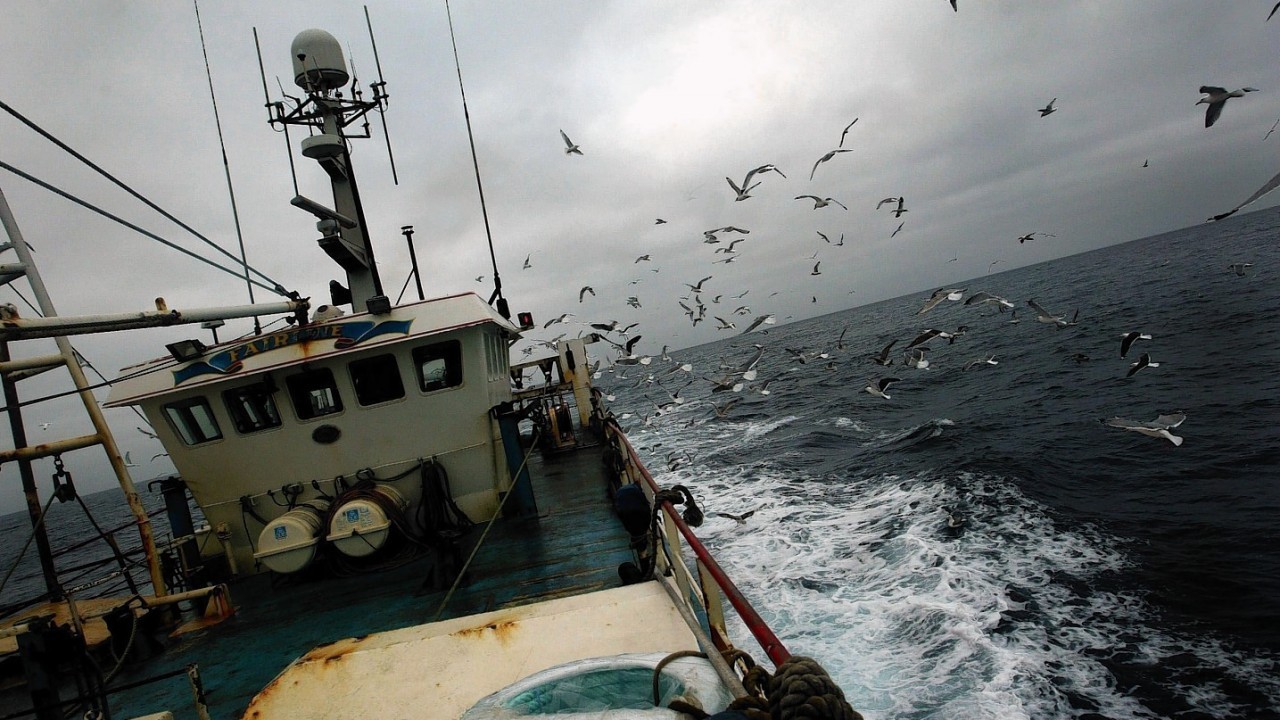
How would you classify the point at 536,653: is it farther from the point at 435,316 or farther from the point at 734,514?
the point at 734,514

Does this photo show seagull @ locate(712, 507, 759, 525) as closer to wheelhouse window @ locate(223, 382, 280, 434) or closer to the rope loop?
wheelhouse window @ locate(223, 382, 280, 434)

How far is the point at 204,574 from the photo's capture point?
872cm

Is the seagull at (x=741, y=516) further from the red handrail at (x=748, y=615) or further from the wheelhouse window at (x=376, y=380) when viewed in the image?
the red handrail at (x=748, y=615)

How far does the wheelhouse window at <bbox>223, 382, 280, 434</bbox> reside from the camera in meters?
8.32

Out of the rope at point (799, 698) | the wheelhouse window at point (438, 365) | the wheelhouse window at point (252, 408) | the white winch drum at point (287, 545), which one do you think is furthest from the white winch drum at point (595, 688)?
the wheelhouse window at point (252, 408)

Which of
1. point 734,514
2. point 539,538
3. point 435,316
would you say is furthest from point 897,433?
point 435,316

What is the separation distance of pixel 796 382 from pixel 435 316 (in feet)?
123

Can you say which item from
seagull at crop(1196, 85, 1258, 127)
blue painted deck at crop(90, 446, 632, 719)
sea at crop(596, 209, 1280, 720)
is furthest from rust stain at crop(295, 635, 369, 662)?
seagull at crop(1196, 85, 1258, 127)

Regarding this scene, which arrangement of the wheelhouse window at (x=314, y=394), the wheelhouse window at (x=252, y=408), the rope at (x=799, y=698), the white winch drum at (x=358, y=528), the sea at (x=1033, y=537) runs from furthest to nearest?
the wheelhouse window at (x=314, y=394), the wheelhouse window at (x=252, y=408), the white winch drum at (x=358, y=528), the sea at (x=1033, y=537), the rope at (x=799, y=698)

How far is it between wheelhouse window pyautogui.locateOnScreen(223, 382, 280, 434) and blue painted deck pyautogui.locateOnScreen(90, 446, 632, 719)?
7.83 feet

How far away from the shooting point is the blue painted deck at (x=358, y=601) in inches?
234

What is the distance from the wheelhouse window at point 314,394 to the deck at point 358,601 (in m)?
2.50

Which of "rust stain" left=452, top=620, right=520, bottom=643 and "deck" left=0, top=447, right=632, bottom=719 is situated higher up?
"rust stain" left=452, top=620, right=520, bottom=643

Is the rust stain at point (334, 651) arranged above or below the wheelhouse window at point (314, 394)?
below
